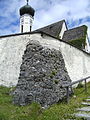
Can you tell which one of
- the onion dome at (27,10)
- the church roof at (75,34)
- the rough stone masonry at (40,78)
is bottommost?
the rough stone masonry at (40,78)

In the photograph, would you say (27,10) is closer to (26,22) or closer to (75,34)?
(26,22)

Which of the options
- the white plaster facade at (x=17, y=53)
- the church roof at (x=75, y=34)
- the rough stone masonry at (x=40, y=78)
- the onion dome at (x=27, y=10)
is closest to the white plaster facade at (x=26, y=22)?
the onion dome at (x=27, y=10)

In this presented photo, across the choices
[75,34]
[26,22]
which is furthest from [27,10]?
[75,34]

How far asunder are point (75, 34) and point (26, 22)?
13.7 m

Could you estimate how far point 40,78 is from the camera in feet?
26.5

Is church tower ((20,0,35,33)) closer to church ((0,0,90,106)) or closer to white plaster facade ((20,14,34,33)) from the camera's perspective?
white plaster facade ((20,14,34,33))

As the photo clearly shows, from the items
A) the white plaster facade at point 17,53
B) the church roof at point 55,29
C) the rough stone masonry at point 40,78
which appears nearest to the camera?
the rough stone masonry at point 40,78

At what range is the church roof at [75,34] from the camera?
20.2 meters

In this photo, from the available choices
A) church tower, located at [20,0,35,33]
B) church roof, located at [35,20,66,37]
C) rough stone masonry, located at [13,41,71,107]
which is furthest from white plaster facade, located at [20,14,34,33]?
rough stone masonry, located at [13,41,71,107]

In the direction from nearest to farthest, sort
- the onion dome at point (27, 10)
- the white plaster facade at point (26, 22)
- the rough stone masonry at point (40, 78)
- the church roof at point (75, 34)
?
1. the rough stone masonry at point (40, 78)
2. the church roof at point (75, 34)
3. the onion dome at point (27, 10)
4. the white plaster facade at point (26, 22)

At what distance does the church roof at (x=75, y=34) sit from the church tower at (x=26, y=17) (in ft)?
35.3

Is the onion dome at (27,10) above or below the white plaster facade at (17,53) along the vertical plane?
above

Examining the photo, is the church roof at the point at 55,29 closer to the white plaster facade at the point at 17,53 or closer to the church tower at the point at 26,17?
the white plaster facade at the point at 17,53

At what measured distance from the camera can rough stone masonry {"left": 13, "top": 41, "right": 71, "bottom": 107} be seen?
7586 mm
